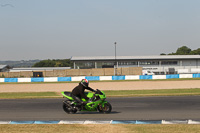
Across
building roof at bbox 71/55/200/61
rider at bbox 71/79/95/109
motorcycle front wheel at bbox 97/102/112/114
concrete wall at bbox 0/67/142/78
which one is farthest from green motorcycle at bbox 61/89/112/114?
building roof at bbox 71/55/200/61

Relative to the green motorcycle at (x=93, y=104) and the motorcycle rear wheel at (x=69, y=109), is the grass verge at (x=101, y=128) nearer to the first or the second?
the green motorcycle at (x=93, y=104)

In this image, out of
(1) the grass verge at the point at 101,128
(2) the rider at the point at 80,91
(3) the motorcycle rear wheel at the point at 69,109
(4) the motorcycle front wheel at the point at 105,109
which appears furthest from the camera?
(3) the motorcycle rear wheel at the point at 69,109

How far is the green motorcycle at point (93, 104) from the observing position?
509 inches

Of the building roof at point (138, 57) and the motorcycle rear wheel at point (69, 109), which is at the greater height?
the building roof at point (138, 57)

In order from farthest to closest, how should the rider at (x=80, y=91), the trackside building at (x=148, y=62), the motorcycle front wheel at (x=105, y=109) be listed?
the trackside building at (x=148, y=62) < the motorcycle front wheel at (x=105, y=109) < the rider at (x=80, y=91)

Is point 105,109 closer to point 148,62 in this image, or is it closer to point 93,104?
point 93,104

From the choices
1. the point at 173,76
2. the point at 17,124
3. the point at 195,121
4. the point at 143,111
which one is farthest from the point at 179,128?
the point at 173,76

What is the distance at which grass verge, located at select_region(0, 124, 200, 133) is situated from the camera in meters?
9.30

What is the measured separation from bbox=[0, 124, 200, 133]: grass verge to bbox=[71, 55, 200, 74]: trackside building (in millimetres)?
69785

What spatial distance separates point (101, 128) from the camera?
9.77 metres

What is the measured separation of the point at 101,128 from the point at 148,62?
75552 mm

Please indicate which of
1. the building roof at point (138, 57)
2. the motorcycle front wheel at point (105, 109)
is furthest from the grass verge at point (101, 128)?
the building roof at point (138, 57)

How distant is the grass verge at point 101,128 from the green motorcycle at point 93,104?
8.66 ft

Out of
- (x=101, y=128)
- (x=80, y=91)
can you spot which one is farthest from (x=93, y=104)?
(x=101, y=128)
